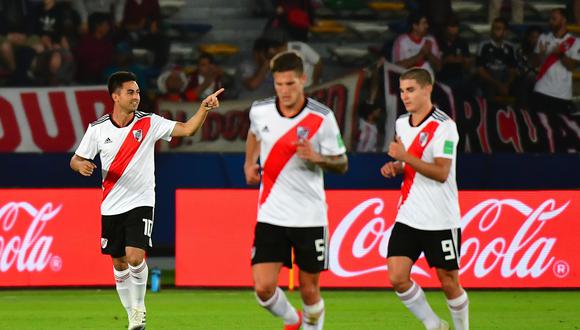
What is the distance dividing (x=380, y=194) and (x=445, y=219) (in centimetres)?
499

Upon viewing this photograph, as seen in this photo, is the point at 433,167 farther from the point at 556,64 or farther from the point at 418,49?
the point at 556,64

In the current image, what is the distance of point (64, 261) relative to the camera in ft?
43.9

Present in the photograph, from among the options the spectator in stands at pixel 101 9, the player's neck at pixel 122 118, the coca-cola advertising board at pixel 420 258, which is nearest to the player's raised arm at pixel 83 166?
the player's neck at pixel 122 118

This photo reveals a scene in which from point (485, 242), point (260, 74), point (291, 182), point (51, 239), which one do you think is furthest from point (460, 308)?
point (260, 74)

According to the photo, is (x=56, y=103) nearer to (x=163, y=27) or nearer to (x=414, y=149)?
(x=163, y=27)

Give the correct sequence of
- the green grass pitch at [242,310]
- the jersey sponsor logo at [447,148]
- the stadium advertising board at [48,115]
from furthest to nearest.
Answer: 1. the stadium advertising board at [48,115]
2. the green grass pitch at [242,310]
3. the jersey sponsor logo at [447,148]

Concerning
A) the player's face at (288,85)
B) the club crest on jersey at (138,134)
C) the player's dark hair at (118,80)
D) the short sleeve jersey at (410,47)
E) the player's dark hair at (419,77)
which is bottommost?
the short sleeve jersey at (410,47)

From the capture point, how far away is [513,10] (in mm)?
18578

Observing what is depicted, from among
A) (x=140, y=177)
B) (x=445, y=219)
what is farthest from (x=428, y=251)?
(x=140, y=177)

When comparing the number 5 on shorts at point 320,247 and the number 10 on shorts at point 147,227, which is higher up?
the number 5 on shorts at point 320,247

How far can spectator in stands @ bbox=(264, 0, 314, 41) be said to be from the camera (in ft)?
59.1

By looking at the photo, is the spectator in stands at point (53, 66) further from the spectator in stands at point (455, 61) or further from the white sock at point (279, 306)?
the white sock at point (279, 306)

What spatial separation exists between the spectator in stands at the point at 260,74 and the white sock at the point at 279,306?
10350 mm

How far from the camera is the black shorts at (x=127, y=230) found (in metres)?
9.52
